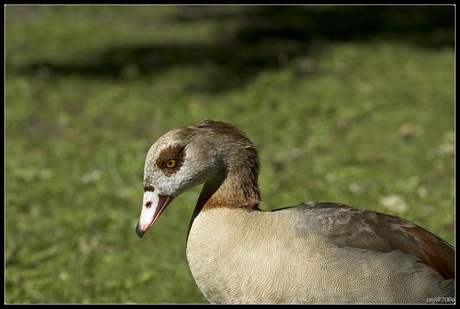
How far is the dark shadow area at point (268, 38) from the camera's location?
24.1 feet

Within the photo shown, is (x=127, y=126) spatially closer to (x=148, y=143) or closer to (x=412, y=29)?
(x=148, y=143)

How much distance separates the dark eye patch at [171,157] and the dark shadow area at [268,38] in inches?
167

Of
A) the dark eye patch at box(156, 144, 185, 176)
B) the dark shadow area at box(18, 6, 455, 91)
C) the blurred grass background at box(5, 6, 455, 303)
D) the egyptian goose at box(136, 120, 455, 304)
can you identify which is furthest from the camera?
the dark shadow area at box(18, 6, 455, 91)

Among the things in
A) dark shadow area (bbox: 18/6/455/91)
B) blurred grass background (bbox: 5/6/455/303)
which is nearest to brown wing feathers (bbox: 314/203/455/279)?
blurred grass background (bbox: 5/6/455/303)

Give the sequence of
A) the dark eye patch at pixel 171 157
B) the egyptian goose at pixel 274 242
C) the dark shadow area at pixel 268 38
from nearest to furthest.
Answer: the egyptian goose at pixel 274 242
the dark eye patch at pixel 171 157
the dark shadow area at pixel 268 38

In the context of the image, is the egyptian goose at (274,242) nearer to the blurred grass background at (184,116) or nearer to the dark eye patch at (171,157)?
the dark eye patch at (171,157)

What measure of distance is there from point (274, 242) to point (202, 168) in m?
0.53

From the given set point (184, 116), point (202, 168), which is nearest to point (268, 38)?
point (184, 116)

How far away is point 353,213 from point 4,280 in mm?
2556

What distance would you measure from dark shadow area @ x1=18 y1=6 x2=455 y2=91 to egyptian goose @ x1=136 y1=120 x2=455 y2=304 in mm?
4161

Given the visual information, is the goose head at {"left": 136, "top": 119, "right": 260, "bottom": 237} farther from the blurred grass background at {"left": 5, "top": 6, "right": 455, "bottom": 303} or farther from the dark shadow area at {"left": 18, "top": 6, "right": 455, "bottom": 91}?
the dark shadow area at {"left": 18, "top": 6, "right": 455, "bottom": 91}

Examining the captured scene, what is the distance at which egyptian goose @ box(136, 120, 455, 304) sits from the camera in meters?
2.39

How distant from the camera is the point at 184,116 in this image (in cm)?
614

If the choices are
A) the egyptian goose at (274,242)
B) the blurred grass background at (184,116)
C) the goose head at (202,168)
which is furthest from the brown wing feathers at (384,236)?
the blurred grass background at (184,116)
